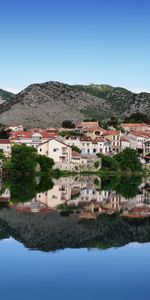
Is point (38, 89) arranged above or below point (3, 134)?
above

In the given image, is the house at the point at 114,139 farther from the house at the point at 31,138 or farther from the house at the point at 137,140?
the house at the point at 31,138

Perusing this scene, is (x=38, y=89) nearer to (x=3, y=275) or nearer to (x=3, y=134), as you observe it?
(x=3, y=134)

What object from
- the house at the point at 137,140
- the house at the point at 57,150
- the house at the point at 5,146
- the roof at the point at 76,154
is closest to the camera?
the house at the point at 5,146

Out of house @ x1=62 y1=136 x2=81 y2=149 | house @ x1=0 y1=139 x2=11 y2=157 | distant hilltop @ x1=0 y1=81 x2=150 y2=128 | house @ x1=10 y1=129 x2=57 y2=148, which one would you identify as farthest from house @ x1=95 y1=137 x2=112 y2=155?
distant hilltop @ x1=0 y1=81 x2=150 y2=128

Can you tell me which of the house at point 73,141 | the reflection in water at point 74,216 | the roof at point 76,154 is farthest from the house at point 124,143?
the reflection in water at point 74,216

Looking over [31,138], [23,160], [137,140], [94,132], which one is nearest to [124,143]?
[137,140]

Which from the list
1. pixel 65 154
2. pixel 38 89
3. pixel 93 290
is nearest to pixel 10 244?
pixel 93 290
